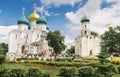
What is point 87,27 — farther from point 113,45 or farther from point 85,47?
point 113,45

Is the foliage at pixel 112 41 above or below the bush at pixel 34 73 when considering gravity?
above

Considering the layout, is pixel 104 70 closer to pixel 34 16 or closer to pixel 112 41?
pixel 112 41

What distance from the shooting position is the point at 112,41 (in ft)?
152

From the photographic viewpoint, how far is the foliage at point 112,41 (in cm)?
4616

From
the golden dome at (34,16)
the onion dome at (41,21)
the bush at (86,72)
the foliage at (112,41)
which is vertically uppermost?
the golden dome at (34,16)

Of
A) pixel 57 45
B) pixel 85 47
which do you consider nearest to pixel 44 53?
pixel 57 45

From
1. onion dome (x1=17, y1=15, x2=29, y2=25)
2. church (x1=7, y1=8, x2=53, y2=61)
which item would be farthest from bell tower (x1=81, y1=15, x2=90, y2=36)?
onion dome (x1=17, y1=15, x2=29, y2=25)

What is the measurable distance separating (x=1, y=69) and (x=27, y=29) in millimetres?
43820

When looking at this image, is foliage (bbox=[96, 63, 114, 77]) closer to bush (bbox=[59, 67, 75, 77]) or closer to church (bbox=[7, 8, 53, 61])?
bush (bbox=[59, 67, 75, 77])

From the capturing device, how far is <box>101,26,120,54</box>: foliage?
4616 cm

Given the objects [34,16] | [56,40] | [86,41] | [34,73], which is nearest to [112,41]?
[86,41]

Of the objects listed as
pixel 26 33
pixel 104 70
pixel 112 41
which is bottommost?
pixel 104 70

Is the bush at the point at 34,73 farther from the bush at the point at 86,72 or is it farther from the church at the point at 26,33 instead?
the church at the point at 26,33

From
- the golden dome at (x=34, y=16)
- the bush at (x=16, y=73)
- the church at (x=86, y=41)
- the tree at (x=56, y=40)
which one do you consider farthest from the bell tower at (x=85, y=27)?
the bush at (x=16, y=73)
